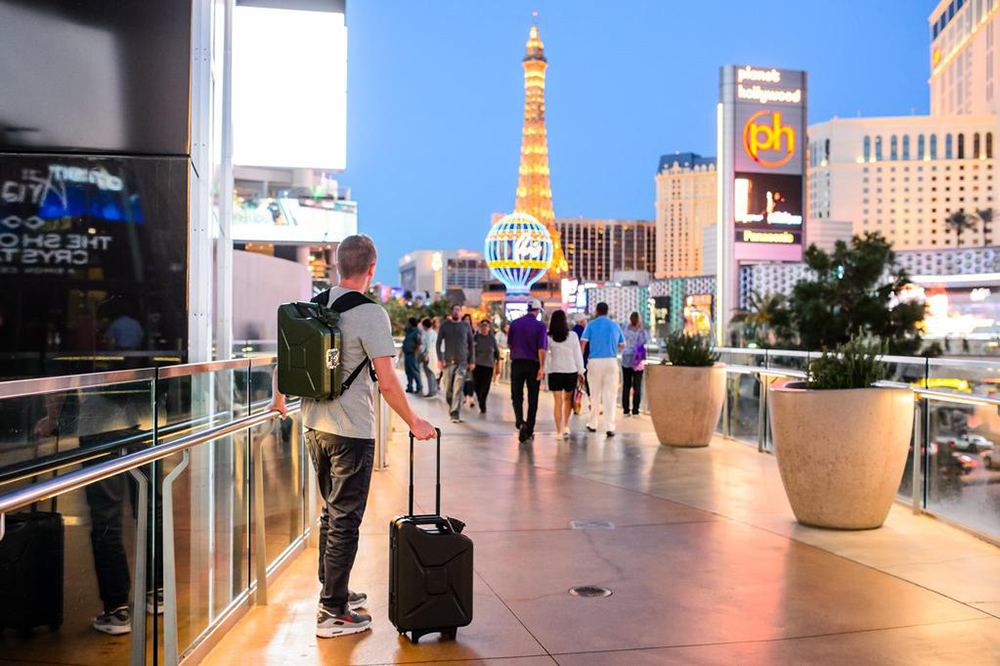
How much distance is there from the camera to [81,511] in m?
3.29

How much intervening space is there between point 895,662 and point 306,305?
10.0ft

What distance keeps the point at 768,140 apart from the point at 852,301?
24.1 ft

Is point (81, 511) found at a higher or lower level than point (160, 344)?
lower

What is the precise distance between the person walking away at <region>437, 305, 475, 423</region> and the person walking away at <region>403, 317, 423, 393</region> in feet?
14.5

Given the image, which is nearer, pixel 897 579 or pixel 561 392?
pixel 897 579

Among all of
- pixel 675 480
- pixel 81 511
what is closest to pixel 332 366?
pixel 81 511

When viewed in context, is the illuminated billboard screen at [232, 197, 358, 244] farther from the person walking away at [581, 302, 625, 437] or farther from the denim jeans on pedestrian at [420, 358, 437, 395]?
the person walking away at [581, 302, 625, 437]

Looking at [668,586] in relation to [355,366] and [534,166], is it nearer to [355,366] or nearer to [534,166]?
[355,366]

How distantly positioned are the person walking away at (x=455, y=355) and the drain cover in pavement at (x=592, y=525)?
27.7 ft

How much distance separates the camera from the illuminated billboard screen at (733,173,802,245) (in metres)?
42.5

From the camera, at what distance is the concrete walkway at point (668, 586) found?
4.82m

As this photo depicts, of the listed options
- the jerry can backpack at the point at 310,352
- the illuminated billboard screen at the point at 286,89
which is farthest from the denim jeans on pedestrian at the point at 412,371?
the jerry can backpack at the point at 310,352

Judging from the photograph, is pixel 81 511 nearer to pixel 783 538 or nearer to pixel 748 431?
pixel 783 538

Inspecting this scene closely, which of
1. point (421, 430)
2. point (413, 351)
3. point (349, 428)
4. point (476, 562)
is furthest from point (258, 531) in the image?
point (413, 351)
